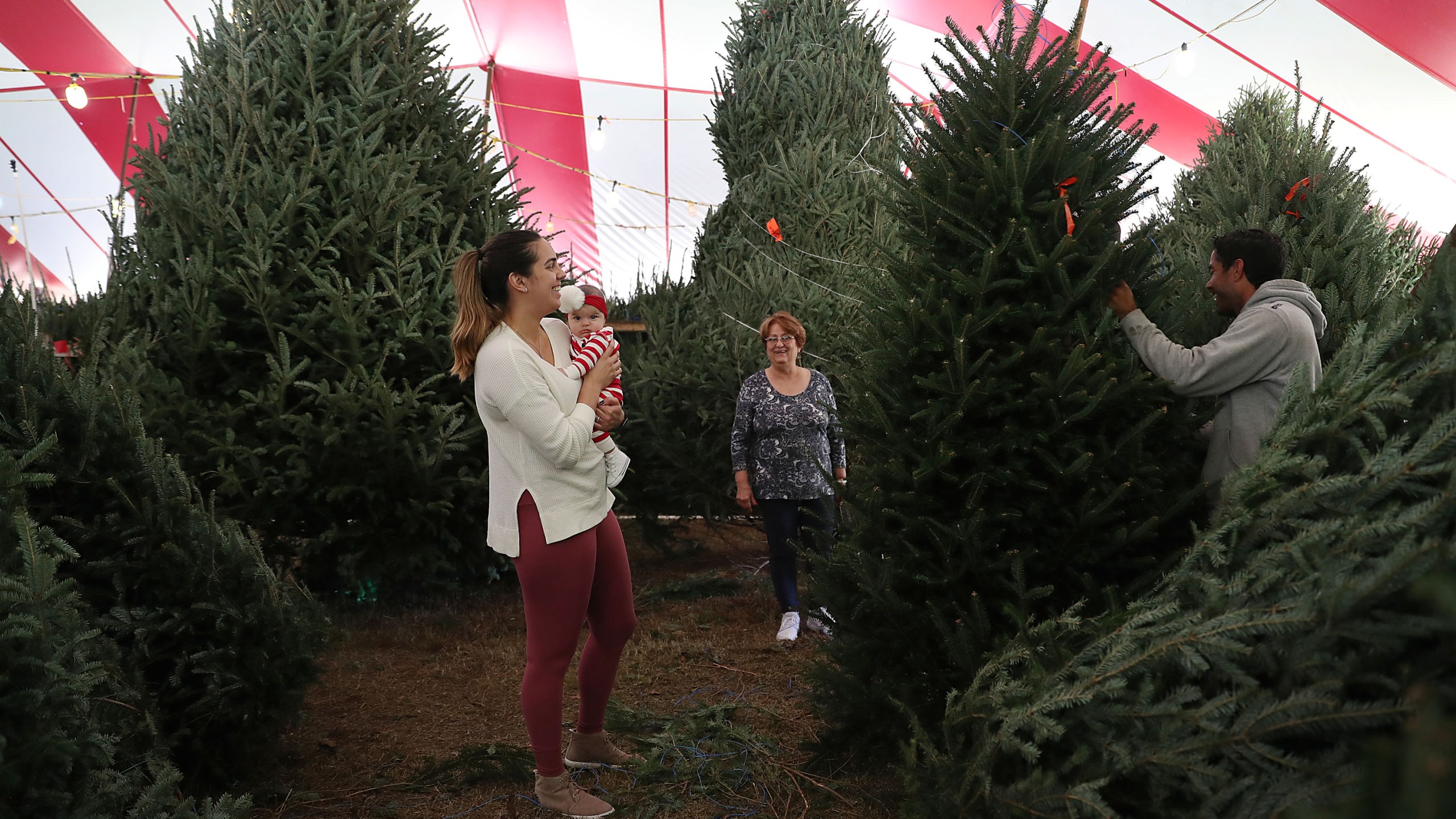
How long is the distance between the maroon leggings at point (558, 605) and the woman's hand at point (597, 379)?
1.12ft

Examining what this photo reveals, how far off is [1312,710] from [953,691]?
90 centimetres

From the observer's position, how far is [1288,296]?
2.92m

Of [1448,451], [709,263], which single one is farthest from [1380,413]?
[709,263]

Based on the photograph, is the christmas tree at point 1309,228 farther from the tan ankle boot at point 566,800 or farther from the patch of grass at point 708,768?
the tan ankle boot at point 566,800

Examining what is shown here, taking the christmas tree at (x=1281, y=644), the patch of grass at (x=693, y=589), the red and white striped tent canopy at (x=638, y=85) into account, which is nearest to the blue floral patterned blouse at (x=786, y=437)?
the patch of grass at (x=693, y=589)

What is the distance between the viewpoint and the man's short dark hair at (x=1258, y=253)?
10.2ft

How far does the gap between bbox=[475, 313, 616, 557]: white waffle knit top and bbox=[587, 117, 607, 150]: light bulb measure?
9.88m

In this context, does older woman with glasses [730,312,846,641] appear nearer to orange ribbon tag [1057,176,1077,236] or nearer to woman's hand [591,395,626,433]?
woman's hand [591,395,626,433]

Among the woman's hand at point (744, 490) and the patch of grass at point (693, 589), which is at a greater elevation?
the woman's hand at point (744, 490)

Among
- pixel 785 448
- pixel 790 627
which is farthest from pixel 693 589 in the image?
pixel 785 448

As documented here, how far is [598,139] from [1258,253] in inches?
418

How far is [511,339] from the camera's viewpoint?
278 cm

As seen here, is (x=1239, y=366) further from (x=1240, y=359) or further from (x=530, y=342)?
(x=530, y=342)

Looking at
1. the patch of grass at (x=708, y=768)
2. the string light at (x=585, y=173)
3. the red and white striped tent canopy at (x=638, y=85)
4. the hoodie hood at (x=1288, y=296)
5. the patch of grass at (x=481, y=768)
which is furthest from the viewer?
the string light at (x=585, y=173)
